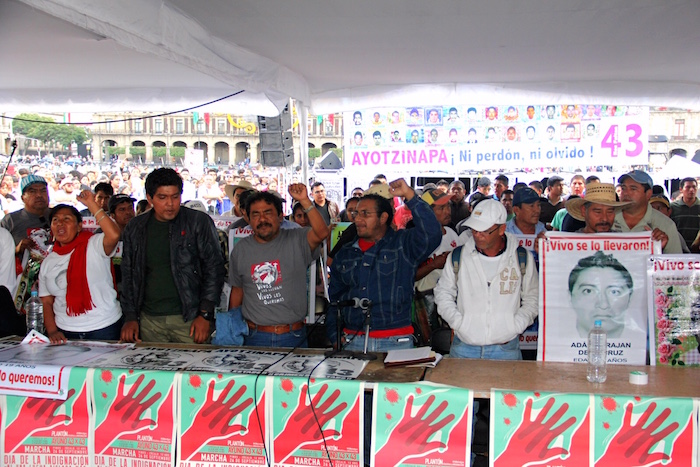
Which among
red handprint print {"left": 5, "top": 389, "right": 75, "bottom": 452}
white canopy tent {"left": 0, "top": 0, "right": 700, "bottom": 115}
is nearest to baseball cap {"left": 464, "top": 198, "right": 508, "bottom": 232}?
white canopy tent {"left": 0, "top": 0, "right": 700, "bottom": 115}

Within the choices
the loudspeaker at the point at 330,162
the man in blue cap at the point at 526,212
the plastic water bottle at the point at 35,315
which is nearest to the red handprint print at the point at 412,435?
the man in blue cap at the point at 526,212

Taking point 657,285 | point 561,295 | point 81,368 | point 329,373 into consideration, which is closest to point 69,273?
point 81,368

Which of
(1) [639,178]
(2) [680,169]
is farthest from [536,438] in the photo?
(2) [680,169]

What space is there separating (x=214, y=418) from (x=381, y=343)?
1063 millimetres

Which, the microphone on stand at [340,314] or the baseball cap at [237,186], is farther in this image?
the baseball cap at [237,186]

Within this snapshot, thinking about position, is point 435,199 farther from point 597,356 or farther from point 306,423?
point 306,423

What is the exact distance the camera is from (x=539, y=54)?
6.70 m

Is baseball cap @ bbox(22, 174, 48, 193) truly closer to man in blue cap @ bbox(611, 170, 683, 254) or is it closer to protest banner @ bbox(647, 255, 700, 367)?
man in blue cap @ bbox(611, 170, 683, 254)

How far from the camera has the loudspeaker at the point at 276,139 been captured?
8766 mm

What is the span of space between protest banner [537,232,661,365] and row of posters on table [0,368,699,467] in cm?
81

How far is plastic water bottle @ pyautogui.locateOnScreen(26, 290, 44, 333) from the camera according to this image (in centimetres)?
420

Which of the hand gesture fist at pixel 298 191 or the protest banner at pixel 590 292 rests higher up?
the hand gesture fist at pixel 298 191

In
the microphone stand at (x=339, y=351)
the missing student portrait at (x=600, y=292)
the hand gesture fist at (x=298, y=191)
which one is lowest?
the microphone stand at (x=339, y=351)

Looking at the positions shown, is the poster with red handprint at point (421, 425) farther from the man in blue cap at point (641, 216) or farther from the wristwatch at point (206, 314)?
Answer: the man in blue cap at point (641, 216)
